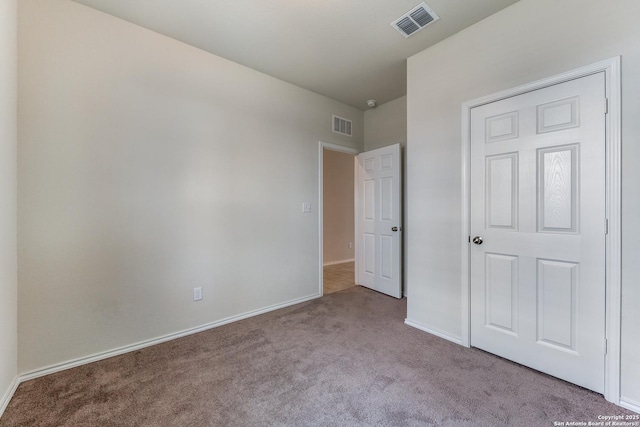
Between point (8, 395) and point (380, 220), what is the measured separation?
355 centimetres

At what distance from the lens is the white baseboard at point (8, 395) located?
4.90ft

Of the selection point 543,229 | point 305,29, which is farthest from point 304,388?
point 305,29

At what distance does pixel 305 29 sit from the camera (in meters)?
2.19

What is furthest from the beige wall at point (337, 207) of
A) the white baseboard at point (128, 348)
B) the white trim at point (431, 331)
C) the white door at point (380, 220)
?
the white trim at point (431, 331)

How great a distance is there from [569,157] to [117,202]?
3.28m

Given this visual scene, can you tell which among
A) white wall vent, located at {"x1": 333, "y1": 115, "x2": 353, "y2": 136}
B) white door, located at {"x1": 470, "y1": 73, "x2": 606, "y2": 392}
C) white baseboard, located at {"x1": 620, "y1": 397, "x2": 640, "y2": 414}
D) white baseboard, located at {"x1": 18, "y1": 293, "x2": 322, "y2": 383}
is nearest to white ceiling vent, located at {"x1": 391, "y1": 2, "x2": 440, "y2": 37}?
white door, located at {"x1": 470, "y1": 73, "x2": 606, "y2": 392}

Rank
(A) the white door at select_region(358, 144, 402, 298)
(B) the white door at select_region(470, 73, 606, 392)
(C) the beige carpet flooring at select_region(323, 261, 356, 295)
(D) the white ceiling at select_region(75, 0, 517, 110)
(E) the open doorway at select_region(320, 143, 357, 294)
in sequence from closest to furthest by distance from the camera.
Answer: (B) the white door at select_region(470, 73, 606, 392) < (D) the white ceiling at select_region(75, 0, 517, 110) < (A) the white door at select_region(358, 144, 402, 298) < (C) the beige carpet flooring at select_region(323, 261, 356, 295) < (E) the open doorway at select_region(320, 143, 357, 294)

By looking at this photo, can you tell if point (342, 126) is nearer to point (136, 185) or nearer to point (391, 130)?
point (391, 130)

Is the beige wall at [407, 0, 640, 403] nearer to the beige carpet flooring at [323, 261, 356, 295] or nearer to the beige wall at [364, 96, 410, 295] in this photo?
the beige wall at [364, 96, 410, 295]

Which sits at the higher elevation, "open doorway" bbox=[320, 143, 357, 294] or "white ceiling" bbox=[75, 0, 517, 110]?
"white ceiling" bbox=[75, 0, 517, 110]

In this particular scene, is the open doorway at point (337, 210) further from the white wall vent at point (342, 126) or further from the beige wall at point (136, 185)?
the beige wall at point (136, 185)

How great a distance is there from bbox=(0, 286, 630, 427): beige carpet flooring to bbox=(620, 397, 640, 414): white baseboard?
1.8 inches

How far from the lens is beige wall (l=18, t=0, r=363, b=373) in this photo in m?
1.82

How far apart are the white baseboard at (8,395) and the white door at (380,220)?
340 cm
